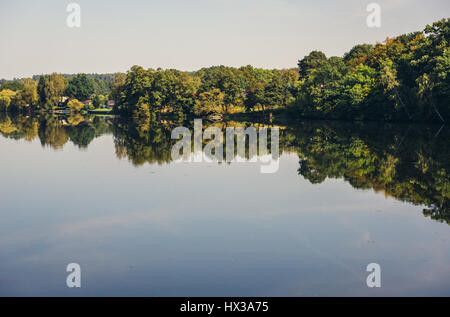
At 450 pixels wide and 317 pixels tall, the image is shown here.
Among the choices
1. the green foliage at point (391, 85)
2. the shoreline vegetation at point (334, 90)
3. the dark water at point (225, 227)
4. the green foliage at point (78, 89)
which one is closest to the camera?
the dark water at point (225, 227)

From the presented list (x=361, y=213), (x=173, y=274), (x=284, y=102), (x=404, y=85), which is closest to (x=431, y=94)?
(x=404, y=85)

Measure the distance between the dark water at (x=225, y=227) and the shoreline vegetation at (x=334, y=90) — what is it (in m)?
28.0

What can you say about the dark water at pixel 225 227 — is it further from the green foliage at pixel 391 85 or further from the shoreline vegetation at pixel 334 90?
the shoreline vegetation at pixel 334 90

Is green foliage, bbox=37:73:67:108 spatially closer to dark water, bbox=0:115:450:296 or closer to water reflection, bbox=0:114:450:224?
water reflection, bbox=0:114:450:224

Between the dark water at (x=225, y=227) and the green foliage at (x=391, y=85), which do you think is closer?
the dark water at (x=225, y=227)

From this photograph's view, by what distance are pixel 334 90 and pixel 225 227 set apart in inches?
2173

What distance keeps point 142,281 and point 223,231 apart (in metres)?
3.86

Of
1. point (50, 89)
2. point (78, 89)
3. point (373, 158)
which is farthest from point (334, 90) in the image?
point (78, 89)

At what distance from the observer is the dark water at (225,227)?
31.6 ft

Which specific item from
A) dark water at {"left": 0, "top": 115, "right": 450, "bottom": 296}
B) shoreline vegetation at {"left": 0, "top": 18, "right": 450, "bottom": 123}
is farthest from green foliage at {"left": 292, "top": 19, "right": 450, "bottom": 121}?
dark water at {"left": 0, "top": 115, "right": 450, "bottom": 296}

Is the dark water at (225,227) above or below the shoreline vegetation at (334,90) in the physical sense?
below

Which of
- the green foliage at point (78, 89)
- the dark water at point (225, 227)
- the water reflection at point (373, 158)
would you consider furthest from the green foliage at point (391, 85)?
the green foliage at point (78, 89)

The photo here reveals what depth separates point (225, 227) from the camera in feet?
44.0
